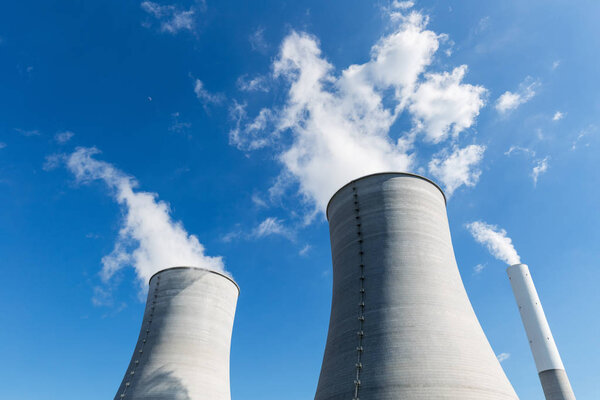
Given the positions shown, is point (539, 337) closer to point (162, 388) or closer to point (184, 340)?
point (184, 340)

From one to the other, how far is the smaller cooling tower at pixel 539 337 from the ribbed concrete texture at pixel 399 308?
1260 centimetres

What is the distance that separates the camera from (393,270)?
29.9 feet

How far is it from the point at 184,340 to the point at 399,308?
847cm

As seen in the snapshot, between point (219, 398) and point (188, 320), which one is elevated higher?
point (188, 320)

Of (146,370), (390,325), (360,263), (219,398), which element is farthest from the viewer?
(219,398)

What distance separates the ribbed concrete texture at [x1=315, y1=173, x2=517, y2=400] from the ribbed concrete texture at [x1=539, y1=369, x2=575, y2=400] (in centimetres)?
1265

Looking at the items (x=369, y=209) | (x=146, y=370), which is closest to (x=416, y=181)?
(x=369, y=209)

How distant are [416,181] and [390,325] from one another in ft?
13.0

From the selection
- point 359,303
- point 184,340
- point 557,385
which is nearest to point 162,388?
point 184,340

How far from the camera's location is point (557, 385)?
18172 millimetres

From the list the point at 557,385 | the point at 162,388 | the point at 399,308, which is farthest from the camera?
the point at 557,385

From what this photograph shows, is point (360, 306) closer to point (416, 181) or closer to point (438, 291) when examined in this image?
point (438, 291)

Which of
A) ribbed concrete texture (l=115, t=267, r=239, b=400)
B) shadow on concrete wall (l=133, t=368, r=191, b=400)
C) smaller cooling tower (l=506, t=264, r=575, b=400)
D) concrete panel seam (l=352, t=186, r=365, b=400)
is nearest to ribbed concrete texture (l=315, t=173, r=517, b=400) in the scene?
concrete panel seam (l=352, t=186, r=365, b=400)

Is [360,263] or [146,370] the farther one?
[146,370]
